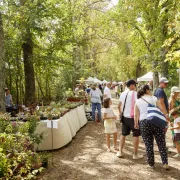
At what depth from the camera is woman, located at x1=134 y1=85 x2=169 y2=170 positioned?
4.91 meters

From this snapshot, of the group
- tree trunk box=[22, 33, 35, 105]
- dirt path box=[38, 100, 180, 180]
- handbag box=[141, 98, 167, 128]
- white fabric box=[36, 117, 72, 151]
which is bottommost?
dirt path box=[38, 100, 180, 180]

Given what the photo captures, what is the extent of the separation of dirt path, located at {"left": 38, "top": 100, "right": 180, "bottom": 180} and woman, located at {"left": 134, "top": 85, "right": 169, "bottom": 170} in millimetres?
283

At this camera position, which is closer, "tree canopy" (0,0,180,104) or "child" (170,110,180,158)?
"child" (170,110,180,158)

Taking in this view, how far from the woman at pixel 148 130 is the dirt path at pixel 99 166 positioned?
0.93ft

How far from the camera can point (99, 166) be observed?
5.61 meters

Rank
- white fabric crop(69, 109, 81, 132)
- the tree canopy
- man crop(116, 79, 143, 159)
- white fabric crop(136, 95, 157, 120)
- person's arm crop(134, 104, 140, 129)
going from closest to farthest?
white fabric crop(136, 95, 157, 120), person's arm crop(134, 104, 140, 129), man crop(116, 79, 143, 159), white fabric crop(69, 109, 81, 132), the tree canopy

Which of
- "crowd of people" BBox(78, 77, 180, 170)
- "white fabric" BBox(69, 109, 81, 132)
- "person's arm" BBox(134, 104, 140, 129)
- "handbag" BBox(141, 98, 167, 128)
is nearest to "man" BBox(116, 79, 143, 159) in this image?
"crowd of people" BBox(78, 77, 180, 170)

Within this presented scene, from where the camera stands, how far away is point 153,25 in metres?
17.2

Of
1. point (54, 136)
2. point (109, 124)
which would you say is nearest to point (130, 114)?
point (109, 124)

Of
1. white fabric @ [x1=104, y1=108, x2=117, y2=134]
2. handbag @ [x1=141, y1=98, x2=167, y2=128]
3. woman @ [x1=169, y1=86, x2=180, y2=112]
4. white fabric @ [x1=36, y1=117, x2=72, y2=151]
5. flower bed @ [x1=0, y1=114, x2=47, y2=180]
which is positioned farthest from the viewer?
white fabric @ [x1=36, y1=117, x2=72, y2=151]

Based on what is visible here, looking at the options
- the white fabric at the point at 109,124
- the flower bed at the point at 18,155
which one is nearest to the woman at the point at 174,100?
the white fabric at the point at 109,124

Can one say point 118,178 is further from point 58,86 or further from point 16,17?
point 58,86

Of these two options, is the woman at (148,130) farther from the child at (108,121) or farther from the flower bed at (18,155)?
the flower bed at (18,155)

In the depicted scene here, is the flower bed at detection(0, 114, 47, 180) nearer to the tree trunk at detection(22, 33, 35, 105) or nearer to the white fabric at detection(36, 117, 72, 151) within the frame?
the white fabric at detection(36, 117, 72, 151)
